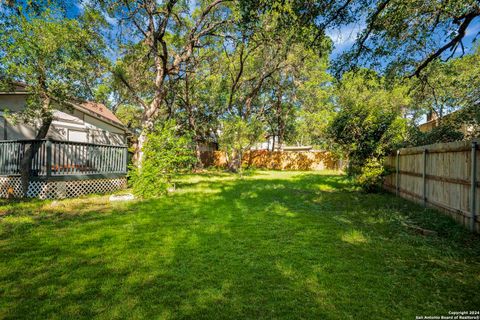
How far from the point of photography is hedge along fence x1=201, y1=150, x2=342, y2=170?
27781 mm

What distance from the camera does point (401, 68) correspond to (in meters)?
9.22

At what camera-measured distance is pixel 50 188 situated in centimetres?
883

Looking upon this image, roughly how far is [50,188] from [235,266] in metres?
8.64

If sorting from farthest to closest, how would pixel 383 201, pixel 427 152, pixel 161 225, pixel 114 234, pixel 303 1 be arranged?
1. pixel 383 201
2. pixel 427 152
3. pixel 303 1
4. pixel 161 225
5. pixel 114 234

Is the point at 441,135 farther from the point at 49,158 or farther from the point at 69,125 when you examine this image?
the point at 69,125

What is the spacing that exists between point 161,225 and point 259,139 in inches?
592

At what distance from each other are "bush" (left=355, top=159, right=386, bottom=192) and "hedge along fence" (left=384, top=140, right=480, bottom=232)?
3.29 feet

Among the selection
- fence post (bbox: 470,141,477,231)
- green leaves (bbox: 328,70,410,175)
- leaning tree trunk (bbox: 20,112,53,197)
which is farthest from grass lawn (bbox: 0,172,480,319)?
green leaves (bbox: 328,70,410,175)

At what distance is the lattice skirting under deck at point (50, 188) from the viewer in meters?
8.83

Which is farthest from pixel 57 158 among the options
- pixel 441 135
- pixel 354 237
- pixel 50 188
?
pixel 441 135

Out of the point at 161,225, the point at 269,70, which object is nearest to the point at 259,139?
the point at 269,70

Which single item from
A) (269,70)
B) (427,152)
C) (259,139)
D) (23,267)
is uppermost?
(269,70)

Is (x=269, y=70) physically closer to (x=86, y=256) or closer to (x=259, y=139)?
(x=259, y=139)

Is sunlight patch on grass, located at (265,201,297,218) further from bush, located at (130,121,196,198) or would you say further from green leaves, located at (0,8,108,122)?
green leaves, located at (0,8,108,122)
